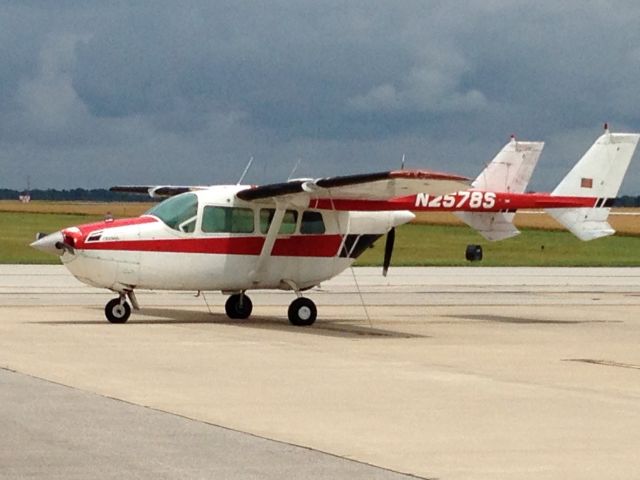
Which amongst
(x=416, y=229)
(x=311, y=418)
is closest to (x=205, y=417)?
(x=311, y=418)

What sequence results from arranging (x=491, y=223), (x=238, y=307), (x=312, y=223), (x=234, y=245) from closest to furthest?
(x=234, y=245) → (x=312, y=223) → (x=238, y=307) → (x=491, y=223)

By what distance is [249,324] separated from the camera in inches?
951

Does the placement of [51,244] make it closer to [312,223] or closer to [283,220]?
[283,220]

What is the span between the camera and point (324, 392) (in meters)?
14.6

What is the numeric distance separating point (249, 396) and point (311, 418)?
1627 mm

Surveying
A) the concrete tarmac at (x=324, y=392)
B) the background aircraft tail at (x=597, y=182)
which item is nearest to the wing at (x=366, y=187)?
the concrete tarmac at (x=324, y=392)

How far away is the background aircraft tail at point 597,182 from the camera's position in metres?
28.2

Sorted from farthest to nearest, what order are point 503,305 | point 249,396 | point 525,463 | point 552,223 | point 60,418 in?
point 552,223
point 503,305
point 249,396
point 60,418
point 525,463

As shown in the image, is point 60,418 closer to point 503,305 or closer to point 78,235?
point 78,235

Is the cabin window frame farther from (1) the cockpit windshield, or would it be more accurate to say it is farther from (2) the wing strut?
(2) the wing strut

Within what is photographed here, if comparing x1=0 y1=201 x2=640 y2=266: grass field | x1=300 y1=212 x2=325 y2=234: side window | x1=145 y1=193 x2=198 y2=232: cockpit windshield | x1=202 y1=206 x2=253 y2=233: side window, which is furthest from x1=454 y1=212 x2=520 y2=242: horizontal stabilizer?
x1=0 y1=201 x2=640 y2=266: grass field

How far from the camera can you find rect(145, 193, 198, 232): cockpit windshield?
78.9 feet

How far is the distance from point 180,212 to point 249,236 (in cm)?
129

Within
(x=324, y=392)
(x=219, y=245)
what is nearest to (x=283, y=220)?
(x=219, y=245)
